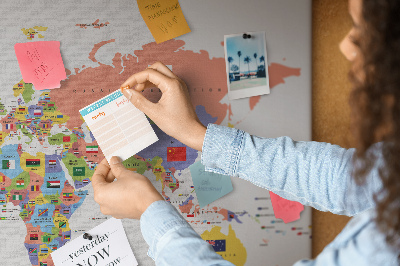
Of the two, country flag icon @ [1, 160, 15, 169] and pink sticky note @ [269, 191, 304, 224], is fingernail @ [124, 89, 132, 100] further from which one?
pink sticky note @ [269, 191, 304, 224]

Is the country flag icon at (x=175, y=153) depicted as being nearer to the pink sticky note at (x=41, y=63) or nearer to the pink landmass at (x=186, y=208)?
the pink landmass at (x=186, y=208)

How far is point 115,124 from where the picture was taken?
31.8 inches

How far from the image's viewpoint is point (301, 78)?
3.05 ft

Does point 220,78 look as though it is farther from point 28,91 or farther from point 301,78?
point 28,91

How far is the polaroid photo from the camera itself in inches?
35.3

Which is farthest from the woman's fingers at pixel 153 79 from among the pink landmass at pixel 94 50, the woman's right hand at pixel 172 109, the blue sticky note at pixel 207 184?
the blue sticky note at pixel 207 184

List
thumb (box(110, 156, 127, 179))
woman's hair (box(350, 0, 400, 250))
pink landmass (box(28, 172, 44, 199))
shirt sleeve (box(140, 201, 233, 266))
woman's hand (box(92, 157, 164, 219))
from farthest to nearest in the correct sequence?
pink landmass (box(28, 172, 44, 199)), thumb (box(110, 156, 127, 179)), woman's hand (box(92, 157, 164, 219)), shirt sleeve (box(140, 201, 233, 266)), woman's hair (box(350, 0, 400, 250))

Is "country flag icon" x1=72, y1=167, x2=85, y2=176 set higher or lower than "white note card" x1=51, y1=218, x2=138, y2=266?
higher

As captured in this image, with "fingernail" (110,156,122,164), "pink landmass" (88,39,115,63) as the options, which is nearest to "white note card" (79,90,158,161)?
"fingernail" (110,156,122,164)

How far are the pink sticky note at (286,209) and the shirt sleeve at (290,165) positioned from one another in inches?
8.6

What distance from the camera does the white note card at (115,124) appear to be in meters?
0.81

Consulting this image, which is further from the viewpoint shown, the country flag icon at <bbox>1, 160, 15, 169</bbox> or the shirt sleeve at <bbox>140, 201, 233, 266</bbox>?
the country flag icon at <bbox>1, 160, 15, 169</bbox>

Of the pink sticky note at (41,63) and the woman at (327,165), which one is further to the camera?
the pink sticky note at (41,63)

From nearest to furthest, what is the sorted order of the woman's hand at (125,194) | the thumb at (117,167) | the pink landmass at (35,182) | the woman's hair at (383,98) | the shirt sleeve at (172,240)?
1. the woman's hair at (383,98)
2. the shirt sleeve at (172,240)
3. the woman's hand at (125,194)
4. the thumb at (117,167)
5. the pink landmass at (35,182)
